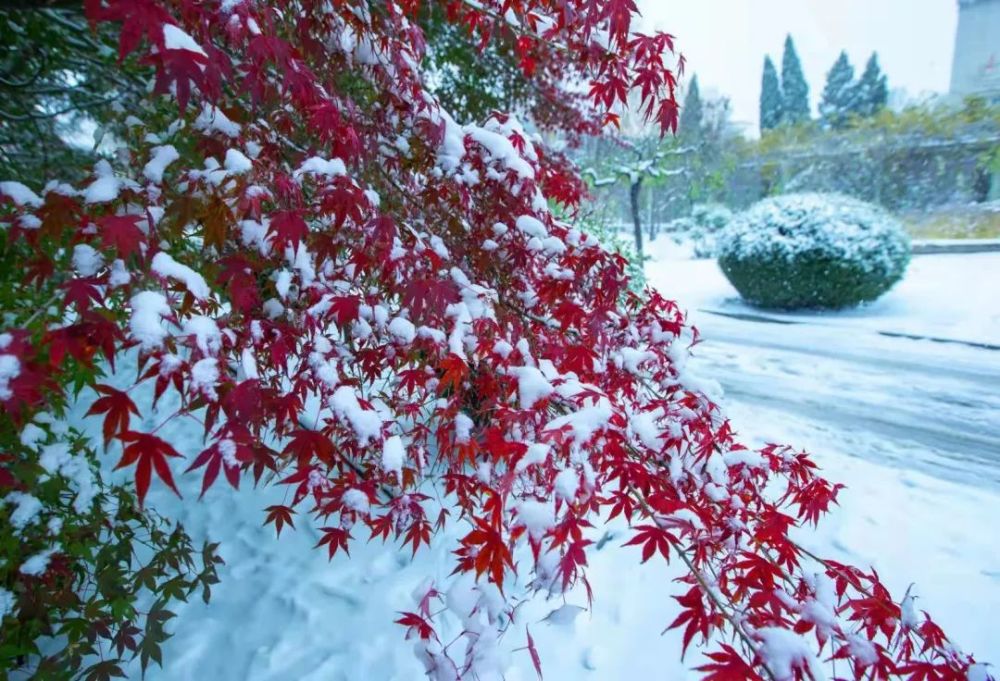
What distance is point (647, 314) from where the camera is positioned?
2.22m

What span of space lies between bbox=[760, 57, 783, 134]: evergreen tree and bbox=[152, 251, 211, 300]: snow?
93.5ft

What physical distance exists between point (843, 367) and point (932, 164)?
1220 centimetres

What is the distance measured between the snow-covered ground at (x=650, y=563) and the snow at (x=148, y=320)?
5.44ft

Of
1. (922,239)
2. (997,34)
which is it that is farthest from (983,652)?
(997,34)

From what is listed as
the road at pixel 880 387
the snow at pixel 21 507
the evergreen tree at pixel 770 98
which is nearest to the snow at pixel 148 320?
the snow at pixel 21 507

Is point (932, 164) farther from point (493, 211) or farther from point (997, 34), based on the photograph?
point (493, 211)

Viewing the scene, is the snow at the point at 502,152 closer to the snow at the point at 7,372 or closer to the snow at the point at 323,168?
the snow at the point at 323,168

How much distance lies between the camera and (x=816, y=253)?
25.9ft

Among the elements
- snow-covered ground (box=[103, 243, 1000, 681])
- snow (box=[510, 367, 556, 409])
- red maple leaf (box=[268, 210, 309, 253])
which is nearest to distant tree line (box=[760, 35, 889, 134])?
snow-covered ground (box=[103, 243, 1000, 681])

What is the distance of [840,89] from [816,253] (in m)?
22.5

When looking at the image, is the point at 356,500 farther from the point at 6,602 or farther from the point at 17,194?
the point at 17,194

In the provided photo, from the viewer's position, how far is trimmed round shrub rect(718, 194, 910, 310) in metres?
7.76

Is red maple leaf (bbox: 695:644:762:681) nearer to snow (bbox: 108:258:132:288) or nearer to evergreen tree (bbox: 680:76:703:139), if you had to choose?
snow (bbox: 108:258:132:288)

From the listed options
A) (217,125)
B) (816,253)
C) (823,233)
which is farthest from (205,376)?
(823,233)
